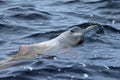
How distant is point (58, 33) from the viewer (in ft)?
46.5

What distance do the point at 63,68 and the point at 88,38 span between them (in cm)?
289

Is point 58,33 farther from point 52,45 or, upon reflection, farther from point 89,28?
point 52,45

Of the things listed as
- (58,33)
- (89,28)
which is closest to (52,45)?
(89,28)

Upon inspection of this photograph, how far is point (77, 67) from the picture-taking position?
35.1 ft

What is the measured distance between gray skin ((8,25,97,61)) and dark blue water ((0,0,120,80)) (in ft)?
0.72

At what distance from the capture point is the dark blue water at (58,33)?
1041 cm

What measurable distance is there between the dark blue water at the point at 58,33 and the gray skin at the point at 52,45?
0.22 m

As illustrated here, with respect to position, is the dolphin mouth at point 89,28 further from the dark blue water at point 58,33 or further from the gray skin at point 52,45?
the dark blue water at point 58,33

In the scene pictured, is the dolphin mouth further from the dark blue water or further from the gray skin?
the dark blue water

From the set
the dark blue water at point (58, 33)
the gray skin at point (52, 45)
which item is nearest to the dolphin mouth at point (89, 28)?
the gray skin at point (52, 45)

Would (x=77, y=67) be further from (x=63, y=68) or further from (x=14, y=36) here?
(x=14, y=36)

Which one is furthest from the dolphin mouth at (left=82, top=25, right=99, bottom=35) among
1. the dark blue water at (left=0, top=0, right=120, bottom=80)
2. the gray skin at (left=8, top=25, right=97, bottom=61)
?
the dark blue water at (left=0, top=0, right=120, bottom=80)

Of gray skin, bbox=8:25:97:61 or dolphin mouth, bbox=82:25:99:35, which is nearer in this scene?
gray skin, bbox=8:25:97:61

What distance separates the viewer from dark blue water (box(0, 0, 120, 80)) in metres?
10.4
